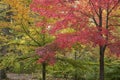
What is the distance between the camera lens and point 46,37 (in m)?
11.7

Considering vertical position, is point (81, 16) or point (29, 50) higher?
point (81, 16)

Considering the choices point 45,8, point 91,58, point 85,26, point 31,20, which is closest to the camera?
point 85,26

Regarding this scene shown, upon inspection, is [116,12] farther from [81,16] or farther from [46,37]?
[46,37]

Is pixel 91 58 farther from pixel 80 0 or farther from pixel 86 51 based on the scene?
pixel 80 0

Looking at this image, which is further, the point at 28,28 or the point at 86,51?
the point at 86,51

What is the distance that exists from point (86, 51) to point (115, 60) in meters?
2.06

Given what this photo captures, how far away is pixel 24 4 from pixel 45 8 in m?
1.59

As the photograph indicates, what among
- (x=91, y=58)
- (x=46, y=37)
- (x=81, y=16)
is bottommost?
(x=91, y=58)

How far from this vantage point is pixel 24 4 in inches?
456

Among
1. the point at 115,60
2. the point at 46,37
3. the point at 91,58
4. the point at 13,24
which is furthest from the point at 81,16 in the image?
Answer: the point at 91,58

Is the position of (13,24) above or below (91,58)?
above

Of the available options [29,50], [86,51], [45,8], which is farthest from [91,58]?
[45,8]

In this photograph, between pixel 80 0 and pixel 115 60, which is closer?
pixel 80 0

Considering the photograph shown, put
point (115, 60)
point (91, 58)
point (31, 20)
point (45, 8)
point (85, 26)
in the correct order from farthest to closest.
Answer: point (91, 58) < point (115, 60) < point (31, 20) < point (45, 8) < point (85, 26)
